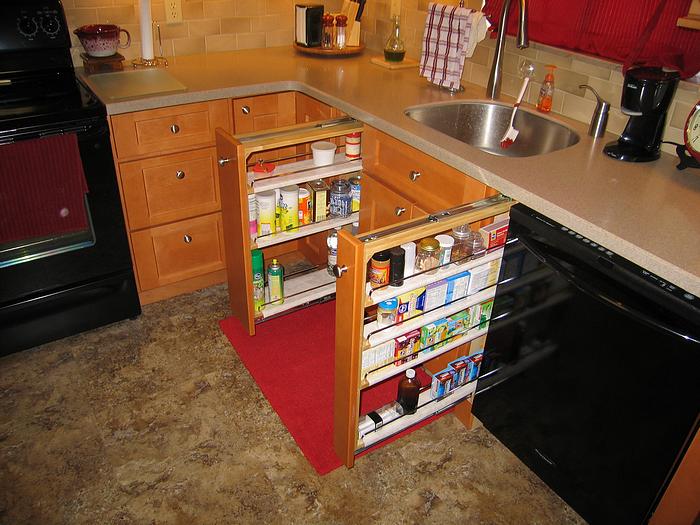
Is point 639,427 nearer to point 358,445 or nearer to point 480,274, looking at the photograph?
point 480,274

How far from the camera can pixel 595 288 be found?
1.36 m

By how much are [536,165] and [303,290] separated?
1.10m

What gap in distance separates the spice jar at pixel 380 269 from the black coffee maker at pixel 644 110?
31.0 inches

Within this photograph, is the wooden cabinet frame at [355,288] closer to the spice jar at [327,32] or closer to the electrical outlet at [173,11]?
the spice jar at [327,32]

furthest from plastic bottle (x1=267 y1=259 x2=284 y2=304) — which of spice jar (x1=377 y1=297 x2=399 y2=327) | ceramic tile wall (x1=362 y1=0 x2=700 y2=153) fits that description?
ceramic tile wall (x1=362 y1=0 x2=700 y2=153)

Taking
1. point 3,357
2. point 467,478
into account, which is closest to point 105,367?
point 3,357

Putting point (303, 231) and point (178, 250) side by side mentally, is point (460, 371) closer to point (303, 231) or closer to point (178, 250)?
point (303, 231)

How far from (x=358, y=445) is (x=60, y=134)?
57.3 inches

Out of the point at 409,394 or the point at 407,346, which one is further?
the point at 409,394

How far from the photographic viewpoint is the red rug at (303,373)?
1.95 metres

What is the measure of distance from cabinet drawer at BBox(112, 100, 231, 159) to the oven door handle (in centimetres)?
139

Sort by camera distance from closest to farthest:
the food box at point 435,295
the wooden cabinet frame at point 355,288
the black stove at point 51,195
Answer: the wooden cabinet frame at point 355,288 < the food box at point 435,295 < the black stove at point 51,195

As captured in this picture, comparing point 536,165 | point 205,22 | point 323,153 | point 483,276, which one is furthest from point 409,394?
point 205,22

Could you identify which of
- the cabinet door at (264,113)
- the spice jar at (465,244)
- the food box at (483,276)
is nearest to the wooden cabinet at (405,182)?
the spice jar at (465,244)
